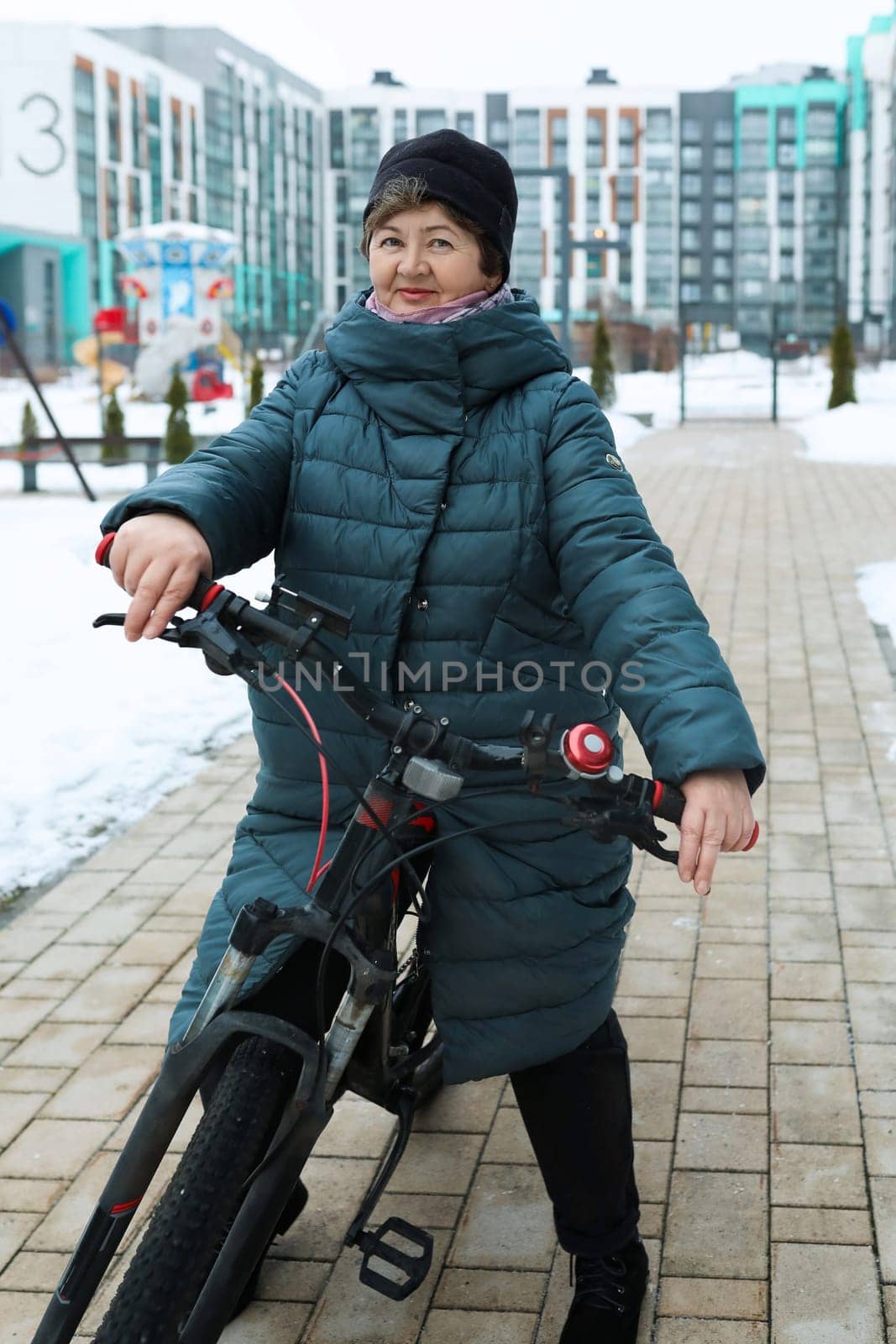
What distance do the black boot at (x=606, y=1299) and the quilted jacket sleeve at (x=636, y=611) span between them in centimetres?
97

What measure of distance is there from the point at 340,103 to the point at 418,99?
657cm

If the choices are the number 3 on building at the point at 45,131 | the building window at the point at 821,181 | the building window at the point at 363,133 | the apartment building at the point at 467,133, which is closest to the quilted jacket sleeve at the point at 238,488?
the apartment building at the point at 467,133

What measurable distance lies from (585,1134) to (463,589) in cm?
87

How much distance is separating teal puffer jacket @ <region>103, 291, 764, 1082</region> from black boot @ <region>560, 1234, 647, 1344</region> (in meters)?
0.41

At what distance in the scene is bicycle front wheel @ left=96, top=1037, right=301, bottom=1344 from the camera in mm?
1795

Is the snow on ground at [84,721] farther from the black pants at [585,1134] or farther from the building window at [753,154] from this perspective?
the building window at [753,154]

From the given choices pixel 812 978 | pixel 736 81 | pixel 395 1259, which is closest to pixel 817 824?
pixel 812 978

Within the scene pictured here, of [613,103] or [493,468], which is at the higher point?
[613,103]

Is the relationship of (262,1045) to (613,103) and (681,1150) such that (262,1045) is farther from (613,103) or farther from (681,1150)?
(613,103)

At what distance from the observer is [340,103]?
122062 millimetres

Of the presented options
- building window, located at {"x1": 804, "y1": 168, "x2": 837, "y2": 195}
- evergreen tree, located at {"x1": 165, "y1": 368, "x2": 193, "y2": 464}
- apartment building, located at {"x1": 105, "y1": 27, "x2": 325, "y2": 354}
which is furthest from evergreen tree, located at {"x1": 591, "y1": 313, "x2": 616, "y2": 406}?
building window, located at {"x1": 804, "y1": 168, "x2": 837, "y2": 195}

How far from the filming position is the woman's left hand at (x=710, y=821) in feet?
5.96

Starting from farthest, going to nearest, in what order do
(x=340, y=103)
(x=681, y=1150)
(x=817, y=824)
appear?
(x=340, y=103), (x=817, y=824), (x=681, y=1150)

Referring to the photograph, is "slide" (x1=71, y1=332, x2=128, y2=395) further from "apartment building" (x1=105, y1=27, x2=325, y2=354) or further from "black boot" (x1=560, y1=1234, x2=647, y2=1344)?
"apartment building" (x1=105, y1=27, x2=325, y2=354)
